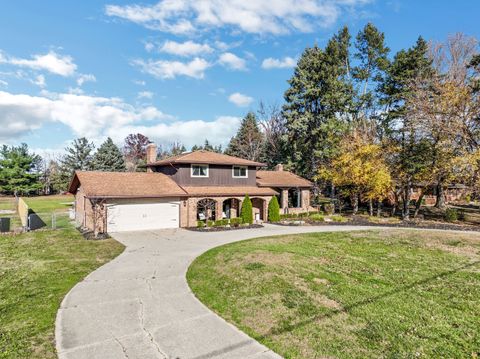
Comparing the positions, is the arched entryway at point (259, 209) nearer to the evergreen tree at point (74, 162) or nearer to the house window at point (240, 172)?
the house window at point (240, 172)

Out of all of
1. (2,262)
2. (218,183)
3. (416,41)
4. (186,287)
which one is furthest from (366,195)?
(2,262)

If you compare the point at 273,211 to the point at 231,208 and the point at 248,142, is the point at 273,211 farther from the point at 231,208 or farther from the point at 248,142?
the point at 248,142

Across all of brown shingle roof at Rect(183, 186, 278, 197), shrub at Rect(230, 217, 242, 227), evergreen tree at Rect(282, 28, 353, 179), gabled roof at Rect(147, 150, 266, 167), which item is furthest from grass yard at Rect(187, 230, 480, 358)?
evergreen tree at Rect(282, 28, 353, 179)

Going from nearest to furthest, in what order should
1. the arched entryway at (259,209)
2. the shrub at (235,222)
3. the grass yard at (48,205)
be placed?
the shrub at (235,222)
the arched entryway at (259,209)
the grass yard at (48,205)

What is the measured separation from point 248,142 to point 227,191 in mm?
33832

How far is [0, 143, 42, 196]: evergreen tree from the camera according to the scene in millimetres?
48156

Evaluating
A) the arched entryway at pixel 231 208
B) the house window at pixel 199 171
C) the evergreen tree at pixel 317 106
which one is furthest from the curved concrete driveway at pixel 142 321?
the evergreen tree at pixel 317 106

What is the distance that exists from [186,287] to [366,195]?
79.4ft

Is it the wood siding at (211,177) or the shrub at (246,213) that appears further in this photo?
the wood siding at (211,177)

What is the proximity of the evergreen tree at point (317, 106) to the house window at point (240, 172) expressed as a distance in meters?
12.0

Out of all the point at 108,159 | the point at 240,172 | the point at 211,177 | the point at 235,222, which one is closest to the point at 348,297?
the point at 235,222

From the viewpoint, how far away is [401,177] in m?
28.5

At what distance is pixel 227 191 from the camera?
24344 millimetres

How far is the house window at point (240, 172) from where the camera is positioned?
26316 mm
